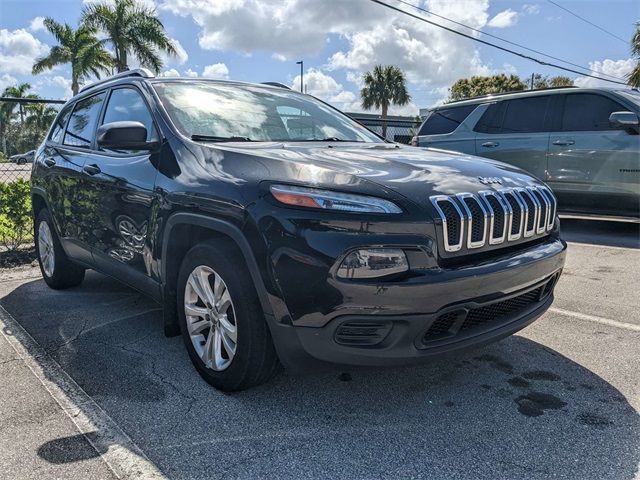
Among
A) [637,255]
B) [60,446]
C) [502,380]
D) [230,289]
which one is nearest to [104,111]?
[230,289]

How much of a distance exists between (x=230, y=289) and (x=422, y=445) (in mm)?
1133

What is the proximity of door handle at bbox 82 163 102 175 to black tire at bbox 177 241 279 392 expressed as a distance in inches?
55.9

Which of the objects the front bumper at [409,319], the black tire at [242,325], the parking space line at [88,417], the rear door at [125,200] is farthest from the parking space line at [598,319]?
the parking space line at [88,417]

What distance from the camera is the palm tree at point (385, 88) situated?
42.2 m

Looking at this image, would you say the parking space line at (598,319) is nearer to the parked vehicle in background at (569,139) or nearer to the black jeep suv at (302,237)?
the black jeep suv at (302,237)

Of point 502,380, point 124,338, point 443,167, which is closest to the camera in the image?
point 443,167

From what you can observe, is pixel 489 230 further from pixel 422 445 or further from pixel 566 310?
pixel 566 310

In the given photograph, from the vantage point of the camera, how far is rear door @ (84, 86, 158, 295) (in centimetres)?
331

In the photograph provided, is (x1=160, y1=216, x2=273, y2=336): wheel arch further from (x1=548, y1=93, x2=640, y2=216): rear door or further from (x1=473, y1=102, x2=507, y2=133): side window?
(x1=473, y1=102, x2=507, y2=133): side window

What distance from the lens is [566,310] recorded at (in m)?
4.25

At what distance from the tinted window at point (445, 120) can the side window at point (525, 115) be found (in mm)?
591

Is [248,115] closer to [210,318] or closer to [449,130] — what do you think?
[210,318]

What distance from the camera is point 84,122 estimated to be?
14.9ft

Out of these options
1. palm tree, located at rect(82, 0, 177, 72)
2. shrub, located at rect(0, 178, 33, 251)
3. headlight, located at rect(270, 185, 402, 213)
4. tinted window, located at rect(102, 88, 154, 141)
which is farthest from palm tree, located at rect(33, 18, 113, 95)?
headlight, located at rect(270, 185, 402, 213)
